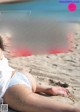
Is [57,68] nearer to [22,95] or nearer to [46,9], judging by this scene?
[22,95]

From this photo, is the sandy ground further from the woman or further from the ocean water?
the ocean water

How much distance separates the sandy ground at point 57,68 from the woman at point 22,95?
224 millimetres

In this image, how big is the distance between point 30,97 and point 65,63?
1.02 metres

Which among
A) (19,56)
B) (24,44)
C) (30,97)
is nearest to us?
(30,97)

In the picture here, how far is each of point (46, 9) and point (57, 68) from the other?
235cm

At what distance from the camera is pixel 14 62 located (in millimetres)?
2686

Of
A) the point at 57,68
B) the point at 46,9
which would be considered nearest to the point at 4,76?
the point at 57,68

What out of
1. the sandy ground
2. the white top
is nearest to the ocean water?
the sandy ground

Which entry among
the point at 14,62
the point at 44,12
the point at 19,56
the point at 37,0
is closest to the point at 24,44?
the point at 19,56

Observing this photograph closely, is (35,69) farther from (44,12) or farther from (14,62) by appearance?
(44,12)

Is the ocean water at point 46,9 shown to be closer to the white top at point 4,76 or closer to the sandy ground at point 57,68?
the sandy ground at point 57,68

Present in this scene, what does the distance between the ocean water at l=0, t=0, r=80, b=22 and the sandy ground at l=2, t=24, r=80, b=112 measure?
1.51 meters

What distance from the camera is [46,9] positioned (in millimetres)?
4758

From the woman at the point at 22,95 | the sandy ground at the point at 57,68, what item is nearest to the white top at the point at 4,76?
the woman at the point at 22,95
